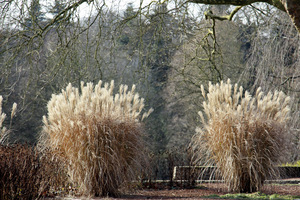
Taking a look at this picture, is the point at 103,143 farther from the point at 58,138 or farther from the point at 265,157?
the point at 265,157

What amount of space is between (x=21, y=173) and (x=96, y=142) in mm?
1284

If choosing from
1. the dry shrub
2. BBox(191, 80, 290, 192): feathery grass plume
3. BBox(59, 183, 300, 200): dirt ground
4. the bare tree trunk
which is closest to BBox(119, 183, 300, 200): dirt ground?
BBox(59, 183, 300, 200): dirt ground

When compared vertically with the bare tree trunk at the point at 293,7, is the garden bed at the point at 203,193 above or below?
below

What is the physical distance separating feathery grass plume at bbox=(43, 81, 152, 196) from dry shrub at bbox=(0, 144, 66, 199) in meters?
0.73

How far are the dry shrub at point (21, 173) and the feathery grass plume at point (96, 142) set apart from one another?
0.73m

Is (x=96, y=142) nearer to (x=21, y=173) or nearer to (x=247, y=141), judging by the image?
(x=21, y=173)

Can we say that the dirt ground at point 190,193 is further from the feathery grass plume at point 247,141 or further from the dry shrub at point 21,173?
the dry shrub at point 21,173

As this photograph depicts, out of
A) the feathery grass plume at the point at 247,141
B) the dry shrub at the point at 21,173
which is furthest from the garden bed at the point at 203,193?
the dry shrub at the point at 21,173

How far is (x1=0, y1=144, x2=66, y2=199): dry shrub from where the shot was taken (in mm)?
3812

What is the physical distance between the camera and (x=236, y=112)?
18.1ft

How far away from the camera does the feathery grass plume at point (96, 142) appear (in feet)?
16.5

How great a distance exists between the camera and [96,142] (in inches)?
196

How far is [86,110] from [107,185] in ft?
3.60

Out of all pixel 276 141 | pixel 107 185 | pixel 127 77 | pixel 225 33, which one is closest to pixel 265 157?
pixel 276 141
